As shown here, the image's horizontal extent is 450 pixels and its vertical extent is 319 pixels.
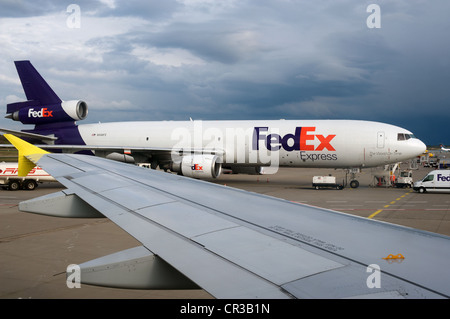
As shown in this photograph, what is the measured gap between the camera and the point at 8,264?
22.3ft

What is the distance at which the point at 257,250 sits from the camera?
84.8 inches

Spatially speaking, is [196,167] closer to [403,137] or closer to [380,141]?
[380,141]

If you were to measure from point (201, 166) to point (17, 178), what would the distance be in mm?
9430

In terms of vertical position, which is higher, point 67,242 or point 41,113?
point 41,113

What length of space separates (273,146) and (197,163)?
4453 mm

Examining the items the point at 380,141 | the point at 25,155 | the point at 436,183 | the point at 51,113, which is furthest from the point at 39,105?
the point at 436,183

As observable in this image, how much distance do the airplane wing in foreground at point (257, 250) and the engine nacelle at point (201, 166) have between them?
17.4m

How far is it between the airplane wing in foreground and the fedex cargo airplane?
1774 centimetres

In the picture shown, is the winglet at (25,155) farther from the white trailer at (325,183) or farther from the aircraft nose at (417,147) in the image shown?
the aircraft nose at (417,147)

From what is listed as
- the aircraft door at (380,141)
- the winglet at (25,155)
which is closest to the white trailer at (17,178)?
the winglet at (25,155)

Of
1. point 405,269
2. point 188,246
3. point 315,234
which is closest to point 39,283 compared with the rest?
point 188,246

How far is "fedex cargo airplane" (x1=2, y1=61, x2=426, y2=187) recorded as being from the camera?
20922 mm

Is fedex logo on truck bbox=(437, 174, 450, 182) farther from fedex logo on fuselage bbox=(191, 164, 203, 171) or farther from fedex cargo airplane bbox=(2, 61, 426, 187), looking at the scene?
fedex logo on fuselage bbox=(191, 164, 203, 171)

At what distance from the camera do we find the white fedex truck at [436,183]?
20.0 m
